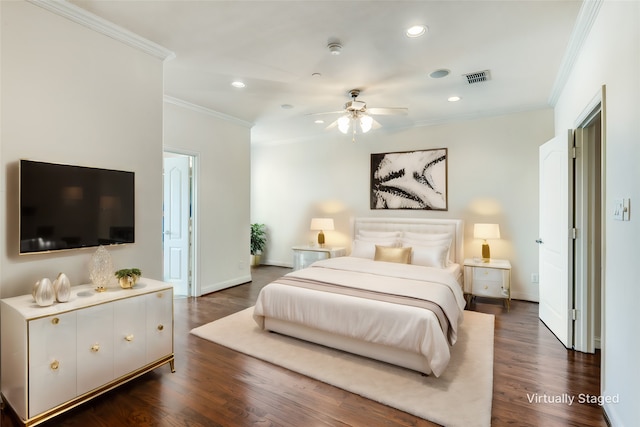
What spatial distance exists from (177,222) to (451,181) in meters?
4.51

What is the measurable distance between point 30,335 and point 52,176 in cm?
111

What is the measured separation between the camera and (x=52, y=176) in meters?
2.28

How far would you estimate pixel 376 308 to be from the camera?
276 cm

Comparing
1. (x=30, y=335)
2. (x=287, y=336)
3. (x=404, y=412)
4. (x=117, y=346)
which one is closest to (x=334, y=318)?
(x=287, y=336)

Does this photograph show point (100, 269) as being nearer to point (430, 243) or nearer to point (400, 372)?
point (400, 372)

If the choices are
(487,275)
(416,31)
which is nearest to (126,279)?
(416,31)

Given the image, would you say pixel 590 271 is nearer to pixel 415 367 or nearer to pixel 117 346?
pixel 415 367

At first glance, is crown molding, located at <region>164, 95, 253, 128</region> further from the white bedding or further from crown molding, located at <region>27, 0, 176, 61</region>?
the white bedding

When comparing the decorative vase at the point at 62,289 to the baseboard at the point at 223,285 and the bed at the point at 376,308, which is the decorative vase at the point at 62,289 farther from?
the baseboard at the point at 223,285

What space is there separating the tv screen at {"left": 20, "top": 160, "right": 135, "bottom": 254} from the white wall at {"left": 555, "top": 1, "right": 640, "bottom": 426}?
140 inches

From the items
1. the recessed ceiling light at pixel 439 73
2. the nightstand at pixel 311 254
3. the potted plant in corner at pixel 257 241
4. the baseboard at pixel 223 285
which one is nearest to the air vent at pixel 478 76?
the recessed ceiling light at pixel 439 73

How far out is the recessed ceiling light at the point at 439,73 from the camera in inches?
133

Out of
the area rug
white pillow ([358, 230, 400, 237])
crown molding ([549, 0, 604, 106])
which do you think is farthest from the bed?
crown molding ([549, 0, 604, 106])

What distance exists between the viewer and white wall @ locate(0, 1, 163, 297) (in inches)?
85.0
